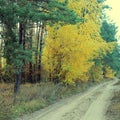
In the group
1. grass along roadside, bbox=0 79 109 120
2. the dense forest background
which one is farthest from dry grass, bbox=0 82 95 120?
the dense forest background

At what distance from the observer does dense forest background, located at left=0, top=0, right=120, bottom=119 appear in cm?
2533

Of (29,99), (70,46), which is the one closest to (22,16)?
(29,99)

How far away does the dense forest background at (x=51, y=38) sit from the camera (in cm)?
2533

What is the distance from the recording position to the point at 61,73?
3734cm

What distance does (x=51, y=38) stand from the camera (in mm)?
36438

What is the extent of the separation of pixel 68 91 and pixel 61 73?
11.3ft

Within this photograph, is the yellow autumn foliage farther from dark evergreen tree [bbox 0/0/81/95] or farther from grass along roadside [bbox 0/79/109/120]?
dark evergreen tree [bbox 0/0/81/95]

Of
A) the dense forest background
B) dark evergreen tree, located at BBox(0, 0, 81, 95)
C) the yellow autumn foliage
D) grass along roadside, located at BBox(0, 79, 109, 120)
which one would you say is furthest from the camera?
the yellow autumn foliage

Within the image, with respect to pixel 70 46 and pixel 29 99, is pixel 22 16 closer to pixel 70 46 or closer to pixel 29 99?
pixel 29 99

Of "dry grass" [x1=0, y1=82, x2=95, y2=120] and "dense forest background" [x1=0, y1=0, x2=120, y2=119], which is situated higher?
"dense forest background" [x1=0, y1=0, x2=120, y2=119]

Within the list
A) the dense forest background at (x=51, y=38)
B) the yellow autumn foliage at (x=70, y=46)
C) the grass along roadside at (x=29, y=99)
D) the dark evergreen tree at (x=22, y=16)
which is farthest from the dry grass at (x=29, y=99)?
the dark evergreen tree at (x=22, y=16)

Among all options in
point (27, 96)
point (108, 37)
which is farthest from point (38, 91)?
point (108, 37)

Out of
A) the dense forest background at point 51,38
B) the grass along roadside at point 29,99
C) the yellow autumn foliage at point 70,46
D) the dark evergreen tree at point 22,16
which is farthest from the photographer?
the yellow autumn foliage at point 70,46

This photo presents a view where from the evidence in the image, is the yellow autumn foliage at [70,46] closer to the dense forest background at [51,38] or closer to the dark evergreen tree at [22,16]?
the dense forest background at [51,38]
